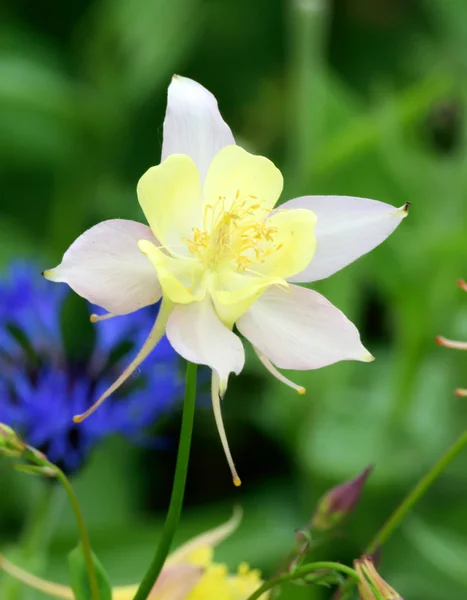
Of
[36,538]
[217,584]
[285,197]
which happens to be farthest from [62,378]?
[285,197]

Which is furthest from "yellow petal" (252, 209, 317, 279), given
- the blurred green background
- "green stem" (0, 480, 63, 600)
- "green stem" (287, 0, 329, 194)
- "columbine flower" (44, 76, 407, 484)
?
"green stem" (287, 0, 329, 194)

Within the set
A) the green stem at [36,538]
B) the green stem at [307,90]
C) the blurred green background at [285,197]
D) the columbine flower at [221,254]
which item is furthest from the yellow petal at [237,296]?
the green stem at [307,90]

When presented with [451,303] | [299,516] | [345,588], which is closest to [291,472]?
[299,516]

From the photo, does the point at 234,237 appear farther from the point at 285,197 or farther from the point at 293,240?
the point at 285,197

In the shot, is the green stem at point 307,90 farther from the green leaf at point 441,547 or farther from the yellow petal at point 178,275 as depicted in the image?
the yellow petal at point 178,275

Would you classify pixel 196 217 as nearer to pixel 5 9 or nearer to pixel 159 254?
pixel 159 254
